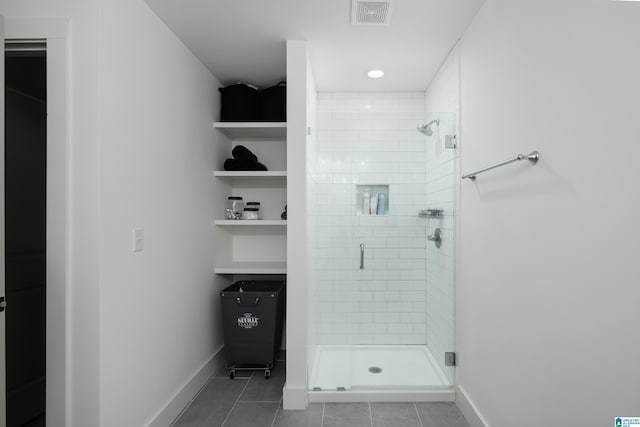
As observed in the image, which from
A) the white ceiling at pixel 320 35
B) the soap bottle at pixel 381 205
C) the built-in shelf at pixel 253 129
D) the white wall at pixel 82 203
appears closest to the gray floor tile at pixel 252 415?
the white wall at pixel 82 203

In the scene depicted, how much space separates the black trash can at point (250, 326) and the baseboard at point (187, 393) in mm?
178

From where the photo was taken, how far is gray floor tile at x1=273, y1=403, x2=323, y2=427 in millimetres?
2088

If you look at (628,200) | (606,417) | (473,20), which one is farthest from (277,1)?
(606,417)

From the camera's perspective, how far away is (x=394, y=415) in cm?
219

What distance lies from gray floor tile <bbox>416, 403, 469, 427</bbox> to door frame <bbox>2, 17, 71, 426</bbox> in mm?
1935

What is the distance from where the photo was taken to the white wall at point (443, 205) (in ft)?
7.80

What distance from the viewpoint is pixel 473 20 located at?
2053mm

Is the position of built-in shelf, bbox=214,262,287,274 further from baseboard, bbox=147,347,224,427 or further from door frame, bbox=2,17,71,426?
door frame, bbox=2,17,71,426

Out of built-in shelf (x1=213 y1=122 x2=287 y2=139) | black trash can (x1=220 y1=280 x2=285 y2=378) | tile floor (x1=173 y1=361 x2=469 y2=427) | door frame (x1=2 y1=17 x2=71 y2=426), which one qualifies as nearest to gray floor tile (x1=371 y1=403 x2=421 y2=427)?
tile floor (x1=173 y1=361 x2=469 y2=427)

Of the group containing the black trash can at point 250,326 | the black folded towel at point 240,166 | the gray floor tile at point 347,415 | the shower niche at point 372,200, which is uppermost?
the black folded towel at point 240,166

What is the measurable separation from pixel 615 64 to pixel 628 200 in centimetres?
40

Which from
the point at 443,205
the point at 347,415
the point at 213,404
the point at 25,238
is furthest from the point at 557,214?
the point at 25,238

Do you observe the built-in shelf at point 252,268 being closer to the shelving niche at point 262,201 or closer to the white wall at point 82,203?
the shelving niche at point 262,201

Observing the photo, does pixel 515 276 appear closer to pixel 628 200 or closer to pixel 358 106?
pixel 628 200
